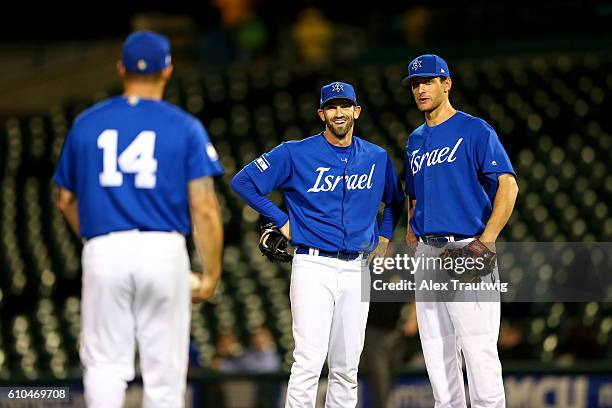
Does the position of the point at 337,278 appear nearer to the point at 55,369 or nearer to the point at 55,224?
the point at 55,369

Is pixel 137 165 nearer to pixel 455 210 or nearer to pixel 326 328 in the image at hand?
pixel 326 328

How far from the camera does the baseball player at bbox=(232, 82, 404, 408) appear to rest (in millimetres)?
5191

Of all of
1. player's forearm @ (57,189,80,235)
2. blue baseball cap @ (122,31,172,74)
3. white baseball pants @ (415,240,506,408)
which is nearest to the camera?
blue baseball cap @ (122,31,172,74)

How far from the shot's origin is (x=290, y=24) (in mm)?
16859

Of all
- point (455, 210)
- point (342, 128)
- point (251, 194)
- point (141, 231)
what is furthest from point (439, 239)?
point (141, 231)

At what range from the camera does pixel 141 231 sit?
414 cm

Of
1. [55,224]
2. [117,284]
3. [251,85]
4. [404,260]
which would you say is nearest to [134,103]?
[117,284]

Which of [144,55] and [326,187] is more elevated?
[144,55]

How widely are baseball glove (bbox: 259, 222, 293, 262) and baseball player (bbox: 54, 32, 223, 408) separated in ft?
4.33

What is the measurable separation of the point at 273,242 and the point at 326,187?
384 millimetres

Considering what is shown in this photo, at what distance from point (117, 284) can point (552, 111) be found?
10.7m

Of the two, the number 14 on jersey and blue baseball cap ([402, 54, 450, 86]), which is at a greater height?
blue baseball cap ([402, 54, 450, 86])

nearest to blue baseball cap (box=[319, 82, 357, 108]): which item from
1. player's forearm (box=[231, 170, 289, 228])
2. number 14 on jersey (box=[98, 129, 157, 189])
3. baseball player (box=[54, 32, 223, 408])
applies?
player's forearm (box=[231, 170, 289, 228])

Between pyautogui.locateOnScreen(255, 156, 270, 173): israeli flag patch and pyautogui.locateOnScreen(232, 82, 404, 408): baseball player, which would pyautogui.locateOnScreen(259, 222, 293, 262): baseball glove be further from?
pyautogui.locateOnScreen(255, 156, 270, 173): israeli flag patch
